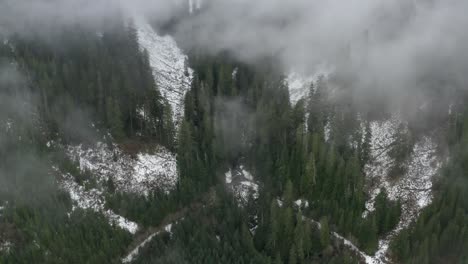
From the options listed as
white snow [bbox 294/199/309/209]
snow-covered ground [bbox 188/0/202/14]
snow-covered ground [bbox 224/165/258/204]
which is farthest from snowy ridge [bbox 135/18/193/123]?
white snow [bbox 294/199/309/209]

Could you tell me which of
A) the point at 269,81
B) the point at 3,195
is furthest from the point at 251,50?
the point at 3,195

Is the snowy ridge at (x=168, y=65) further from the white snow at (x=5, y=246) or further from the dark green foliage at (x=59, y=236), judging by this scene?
the white snow at (x=5, y=246)

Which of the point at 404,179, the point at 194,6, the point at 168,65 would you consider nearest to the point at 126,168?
the point at 168,65

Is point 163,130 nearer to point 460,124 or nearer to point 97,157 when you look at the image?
point 97,157

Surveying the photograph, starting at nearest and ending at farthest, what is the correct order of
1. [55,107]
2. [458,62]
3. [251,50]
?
[55,107], [458,62], [251,50]

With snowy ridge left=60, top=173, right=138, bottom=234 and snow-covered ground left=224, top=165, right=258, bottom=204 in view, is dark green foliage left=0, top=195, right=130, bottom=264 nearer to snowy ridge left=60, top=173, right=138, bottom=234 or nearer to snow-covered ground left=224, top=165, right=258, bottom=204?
snowy ridge left=60, top=173, right=138, bottom=234

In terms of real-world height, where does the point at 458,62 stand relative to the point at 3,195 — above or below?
above
